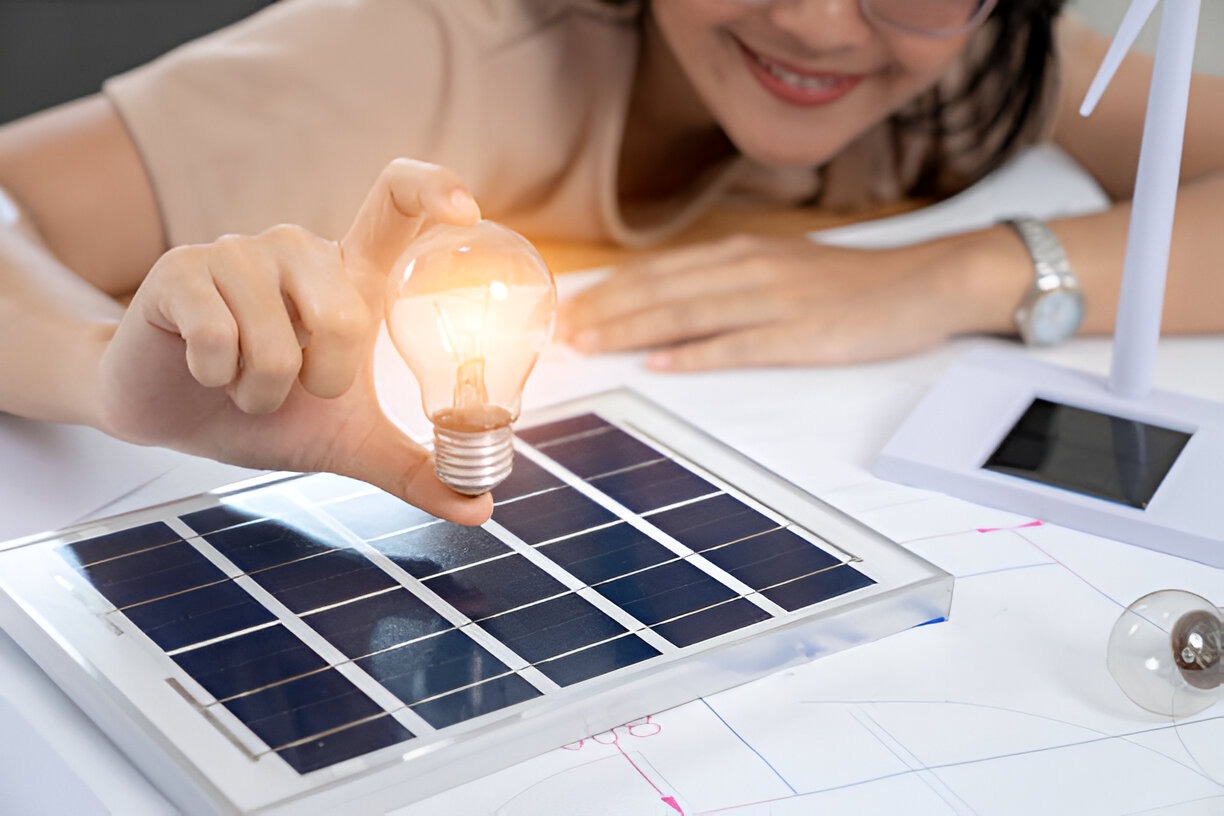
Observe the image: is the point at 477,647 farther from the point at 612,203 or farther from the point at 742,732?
the point at 612,203

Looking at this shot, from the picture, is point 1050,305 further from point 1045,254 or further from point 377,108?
point 377,108

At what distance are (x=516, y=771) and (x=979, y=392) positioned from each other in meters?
0.45

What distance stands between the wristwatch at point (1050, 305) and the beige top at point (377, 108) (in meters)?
0.39

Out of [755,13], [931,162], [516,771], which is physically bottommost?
[516,771]

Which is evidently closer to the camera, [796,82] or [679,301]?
[679,301]

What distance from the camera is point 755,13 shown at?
1.03 metres

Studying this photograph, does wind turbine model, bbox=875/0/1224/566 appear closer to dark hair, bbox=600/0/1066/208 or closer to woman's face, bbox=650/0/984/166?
woman's face, bbox=650/0/984/166

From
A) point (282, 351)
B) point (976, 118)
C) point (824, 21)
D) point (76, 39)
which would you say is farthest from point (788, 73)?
point (76, 39)

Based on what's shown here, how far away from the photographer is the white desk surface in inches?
19.7

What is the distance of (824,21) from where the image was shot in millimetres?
992

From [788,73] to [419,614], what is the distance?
0.72 m

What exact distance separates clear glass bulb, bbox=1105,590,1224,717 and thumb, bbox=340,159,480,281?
349mm

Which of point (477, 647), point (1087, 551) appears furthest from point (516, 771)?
point (1087, 551)

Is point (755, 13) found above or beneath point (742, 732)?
above
